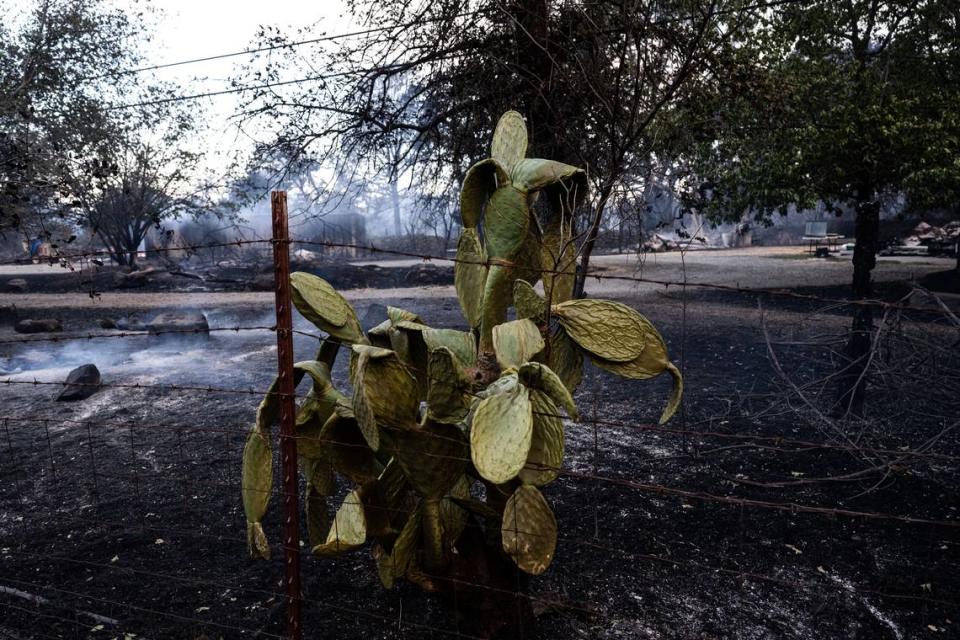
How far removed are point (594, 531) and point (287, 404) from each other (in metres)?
1.91

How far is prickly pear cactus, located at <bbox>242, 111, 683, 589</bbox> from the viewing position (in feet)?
7.18

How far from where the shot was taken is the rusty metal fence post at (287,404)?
2.23 meters

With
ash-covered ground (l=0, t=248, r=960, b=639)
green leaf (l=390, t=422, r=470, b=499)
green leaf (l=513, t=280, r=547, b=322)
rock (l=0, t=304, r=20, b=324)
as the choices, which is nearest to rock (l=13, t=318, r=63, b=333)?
rock (l=0, t=304, r=20, b=324)

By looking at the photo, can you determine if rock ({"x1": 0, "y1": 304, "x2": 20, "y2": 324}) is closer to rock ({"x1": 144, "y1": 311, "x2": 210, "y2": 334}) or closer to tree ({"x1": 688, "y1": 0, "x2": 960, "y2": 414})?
rock ({"x1": 144, "y1": 311, "x2": 210, "y2": 334})

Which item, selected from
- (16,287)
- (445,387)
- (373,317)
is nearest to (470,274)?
(445,387)

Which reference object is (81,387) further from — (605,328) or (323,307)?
(605,328)

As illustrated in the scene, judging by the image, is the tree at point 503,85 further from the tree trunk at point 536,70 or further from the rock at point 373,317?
the rock at point 373,317

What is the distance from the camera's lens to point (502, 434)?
Result: 2.01 metres

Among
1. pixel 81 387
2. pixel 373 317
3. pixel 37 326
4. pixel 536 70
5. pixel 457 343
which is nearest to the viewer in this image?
pixel 457 343

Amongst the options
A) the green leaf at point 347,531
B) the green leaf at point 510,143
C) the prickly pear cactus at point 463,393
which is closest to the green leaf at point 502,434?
the prickly pear cactus at point 463,393

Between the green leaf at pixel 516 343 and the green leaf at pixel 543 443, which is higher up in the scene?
the green leaf at pixel 516 343

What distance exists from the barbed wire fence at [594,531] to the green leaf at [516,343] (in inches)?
19.4

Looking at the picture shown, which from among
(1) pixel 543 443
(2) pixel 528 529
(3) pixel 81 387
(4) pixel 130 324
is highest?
(1) pixel 543 443

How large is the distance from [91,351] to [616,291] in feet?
36.5
